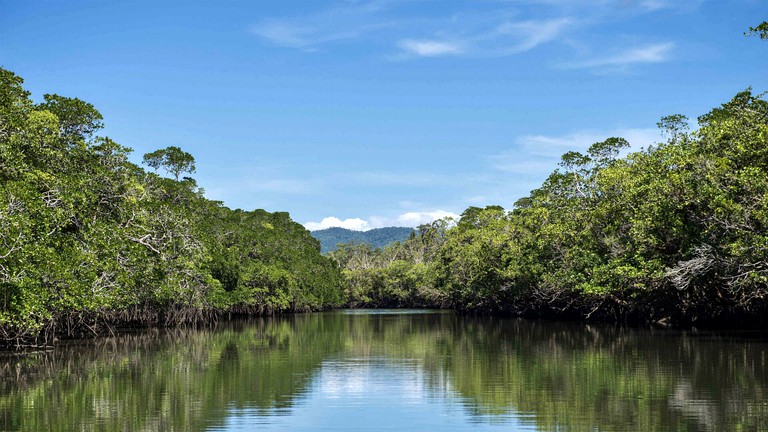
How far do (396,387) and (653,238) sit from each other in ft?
61.4

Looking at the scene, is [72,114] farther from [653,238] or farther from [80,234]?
[653,238]

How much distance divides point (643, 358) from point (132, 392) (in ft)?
47.6

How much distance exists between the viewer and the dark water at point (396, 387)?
12.9 metres

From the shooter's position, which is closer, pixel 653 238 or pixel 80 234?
pixel 80 234

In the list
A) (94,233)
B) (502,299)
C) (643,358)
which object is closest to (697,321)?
(643,358)

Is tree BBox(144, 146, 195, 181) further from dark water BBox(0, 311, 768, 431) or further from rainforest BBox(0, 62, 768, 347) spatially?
dark water BBox(0, 311, 768, 431)

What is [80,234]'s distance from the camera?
2852cm

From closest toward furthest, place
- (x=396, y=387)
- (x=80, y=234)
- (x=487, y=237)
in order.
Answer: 1. (x=396, y=387)
2. (x=80, y=234)
3. (x=487, y=237)

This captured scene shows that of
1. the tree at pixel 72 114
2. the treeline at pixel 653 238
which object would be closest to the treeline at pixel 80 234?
the tree at pixel 72 114

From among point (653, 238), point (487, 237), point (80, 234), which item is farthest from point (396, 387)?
point (487, 237)

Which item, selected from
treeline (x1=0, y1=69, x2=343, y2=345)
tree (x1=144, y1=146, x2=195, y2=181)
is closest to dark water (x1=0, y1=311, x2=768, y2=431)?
treeline (x1=0, y1=69, x2=343, y2=345)

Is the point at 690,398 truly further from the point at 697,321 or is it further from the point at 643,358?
the point at 697,321

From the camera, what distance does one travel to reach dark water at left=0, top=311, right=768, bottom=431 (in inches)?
508

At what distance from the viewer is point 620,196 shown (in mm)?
38000
